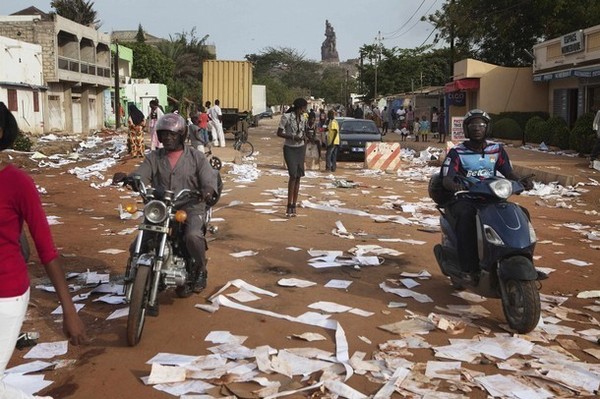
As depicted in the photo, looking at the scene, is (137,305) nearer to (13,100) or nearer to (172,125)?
(172,125)

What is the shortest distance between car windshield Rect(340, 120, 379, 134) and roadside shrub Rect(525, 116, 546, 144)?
670 cm

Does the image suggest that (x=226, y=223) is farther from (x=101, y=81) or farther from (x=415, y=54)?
(x=415, y=54)

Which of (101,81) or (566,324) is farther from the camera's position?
(101,81)

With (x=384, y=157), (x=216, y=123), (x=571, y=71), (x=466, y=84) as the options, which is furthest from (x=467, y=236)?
(x=466, y=84)

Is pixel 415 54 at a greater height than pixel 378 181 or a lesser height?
greater

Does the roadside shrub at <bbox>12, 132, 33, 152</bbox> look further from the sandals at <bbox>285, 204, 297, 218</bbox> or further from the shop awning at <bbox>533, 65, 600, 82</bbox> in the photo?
the shop awning at <bbox>533, 65, 600, 82</bbox>

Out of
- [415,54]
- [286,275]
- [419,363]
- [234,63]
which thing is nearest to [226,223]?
[286,275]

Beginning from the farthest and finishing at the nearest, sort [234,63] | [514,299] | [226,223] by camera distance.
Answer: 1. [234,63]
2. [226,223]
3. [514,299]

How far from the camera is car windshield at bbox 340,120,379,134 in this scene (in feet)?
72.7

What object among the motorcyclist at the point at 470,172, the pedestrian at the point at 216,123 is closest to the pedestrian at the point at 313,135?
the pedestrian at the point at 216,123

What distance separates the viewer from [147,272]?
447 centimetres

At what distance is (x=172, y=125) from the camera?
530cm

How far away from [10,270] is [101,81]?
42.8 metres

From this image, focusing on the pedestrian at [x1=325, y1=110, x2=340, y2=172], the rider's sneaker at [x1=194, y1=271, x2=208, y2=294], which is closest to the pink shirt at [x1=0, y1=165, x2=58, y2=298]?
the rider's sneaker at [x1=194, y1=271, x2=208, y2=294]
